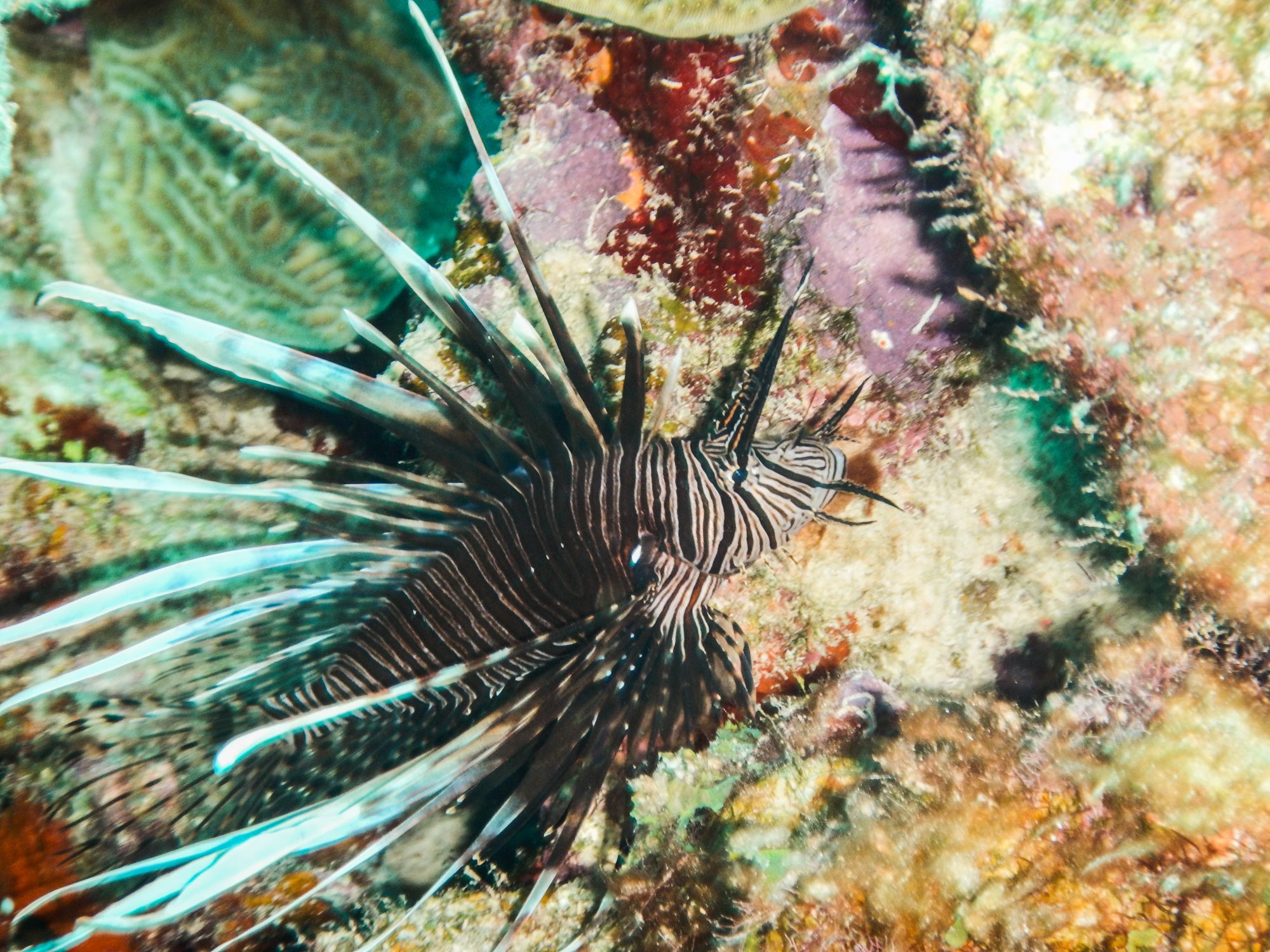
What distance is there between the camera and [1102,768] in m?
2.19

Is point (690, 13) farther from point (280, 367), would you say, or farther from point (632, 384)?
point (280, 367)

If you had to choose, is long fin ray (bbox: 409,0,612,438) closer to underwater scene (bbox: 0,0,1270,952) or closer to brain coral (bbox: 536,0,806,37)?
underwater scene (bbox: 0,0,1270,952)

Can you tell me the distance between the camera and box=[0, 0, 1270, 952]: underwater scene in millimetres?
1900

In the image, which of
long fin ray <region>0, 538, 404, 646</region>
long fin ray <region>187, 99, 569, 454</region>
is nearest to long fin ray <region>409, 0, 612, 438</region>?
long fin ray <region>187, 99, 569, 454</region>

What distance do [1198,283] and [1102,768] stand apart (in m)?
1.54

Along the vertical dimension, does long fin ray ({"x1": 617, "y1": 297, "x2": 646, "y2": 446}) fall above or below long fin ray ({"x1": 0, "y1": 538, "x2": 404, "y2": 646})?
above

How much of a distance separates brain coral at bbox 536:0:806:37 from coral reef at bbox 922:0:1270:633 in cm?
57

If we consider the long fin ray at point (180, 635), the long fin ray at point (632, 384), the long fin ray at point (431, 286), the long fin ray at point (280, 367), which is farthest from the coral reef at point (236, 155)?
the long fin ray at point (632, 384)

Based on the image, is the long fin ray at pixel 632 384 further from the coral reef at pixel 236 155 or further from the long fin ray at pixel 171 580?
the coral reef at pixel 236 155

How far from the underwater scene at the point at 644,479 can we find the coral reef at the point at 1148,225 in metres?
0.01

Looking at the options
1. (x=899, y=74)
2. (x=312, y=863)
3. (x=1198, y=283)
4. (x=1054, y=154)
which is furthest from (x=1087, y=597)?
(x=312, y=863)

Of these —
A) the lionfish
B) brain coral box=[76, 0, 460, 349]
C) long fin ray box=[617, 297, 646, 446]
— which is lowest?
the lionfish

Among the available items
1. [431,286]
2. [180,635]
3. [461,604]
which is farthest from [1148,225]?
[180,635]

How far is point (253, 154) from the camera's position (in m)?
3.40
